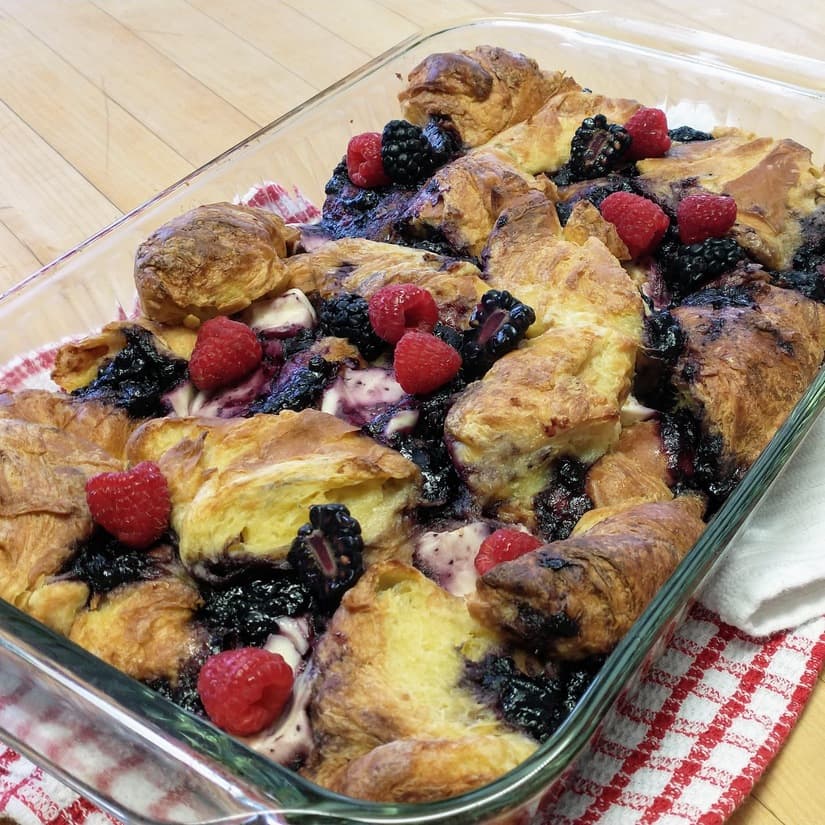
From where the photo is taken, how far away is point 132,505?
53.9 inches

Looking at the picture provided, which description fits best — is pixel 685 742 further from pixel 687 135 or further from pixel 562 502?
pixel 687 135

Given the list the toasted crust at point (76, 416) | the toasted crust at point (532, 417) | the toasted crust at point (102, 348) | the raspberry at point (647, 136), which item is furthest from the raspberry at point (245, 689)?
the raspberry at point (647, 136)

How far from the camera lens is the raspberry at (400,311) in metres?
1.58

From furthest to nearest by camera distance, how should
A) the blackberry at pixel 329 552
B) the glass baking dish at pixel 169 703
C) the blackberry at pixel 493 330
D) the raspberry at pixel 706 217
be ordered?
1. the raspberry at pixel 706 217
2. the blackberry at pixel 493 330
3. the blackberry at pixel 329 552
4. the glass baking dish at pixel 169 703

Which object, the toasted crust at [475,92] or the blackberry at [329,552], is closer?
the blackberry at [329,552]

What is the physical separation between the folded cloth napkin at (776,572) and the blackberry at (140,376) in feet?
2.94

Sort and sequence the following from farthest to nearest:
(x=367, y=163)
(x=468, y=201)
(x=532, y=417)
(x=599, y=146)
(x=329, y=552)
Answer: (x=367, y=163) < (x=599, y=146) < (x=468, y=201) < (x=532, y=417) < (x=329, y=552)

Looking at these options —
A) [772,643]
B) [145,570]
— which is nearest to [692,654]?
[772,643]

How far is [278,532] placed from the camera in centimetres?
136

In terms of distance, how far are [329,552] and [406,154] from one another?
1019mm

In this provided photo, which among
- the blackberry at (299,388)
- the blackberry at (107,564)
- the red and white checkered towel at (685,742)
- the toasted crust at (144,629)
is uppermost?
the blackberry at (299,388)

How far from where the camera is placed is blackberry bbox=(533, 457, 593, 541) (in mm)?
1437

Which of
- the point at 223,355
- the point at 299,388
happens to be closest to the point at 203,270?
the point at 223,355

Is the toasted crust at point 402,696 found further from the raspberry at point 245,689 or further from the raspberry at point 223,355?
the raspberry at point 223,355
